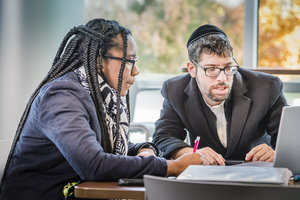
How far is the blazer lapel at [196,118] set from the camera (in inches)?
99.0

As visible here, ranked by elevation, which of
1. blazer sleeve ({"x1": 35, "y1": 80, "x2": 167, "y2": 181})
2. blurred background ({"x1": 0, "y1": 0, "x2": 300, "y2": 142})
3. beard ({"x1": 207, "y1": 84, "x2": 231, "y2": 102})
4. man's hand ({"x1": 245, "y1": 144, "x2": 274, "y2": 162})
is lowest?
man's hand ({"x1": 245, "y1": 144, "x2": 274, "y2": 162})

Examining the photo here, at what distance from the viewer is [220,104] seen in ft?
8.35

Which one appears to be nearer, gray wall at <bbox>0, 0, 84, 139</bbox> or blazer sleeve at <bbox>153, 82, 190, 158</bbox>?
blazer sleeve at <bbox>153, 82, 190, 158</bbox>

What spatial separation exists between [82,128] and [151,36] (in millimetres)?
3688

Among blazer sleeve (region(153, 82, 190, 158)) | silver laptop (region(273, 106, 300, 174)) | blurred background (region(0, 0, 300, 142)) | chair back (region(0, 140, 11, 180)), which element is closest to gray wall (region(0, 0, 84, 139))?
blurred background (region(0, 0, 300, 142))

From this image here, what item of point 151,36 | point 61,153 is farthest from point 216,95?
point 151,36

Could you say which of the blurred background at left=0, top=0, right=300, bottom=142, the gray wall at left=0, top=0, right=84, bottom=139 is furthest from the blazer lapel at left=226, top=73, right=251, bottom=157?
the gray wall at left=0, top=0, right=84, bottom=139

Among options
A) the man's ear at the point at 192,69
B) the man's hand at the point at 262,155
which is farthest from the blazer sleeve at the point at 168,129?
the man's hand at the point at 262,155

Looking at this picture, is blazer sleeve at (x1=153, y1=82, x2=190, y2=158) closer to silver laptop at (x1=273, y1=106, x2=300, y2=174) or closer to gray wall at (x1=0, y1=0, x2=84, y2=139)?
silver laptop at (x1=273, y1=106, x2=300, y2=174)

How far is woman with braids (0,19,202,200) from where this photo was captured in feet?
5.24

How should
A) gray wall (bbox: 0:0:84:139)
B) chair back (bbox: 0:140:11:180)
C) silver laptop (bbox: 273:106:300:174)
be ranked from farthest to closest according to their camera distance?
gray wall (bbox: 0:0:84:139), chair back (bbox: 0:140:11:180), silver laptop (bbox: 273:106:300:174)

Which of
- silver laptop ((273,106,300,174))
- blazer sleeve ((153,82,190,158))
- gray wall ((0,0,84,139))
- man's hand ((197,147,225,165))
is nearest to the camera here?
silver laptop ((273,106,300,174))

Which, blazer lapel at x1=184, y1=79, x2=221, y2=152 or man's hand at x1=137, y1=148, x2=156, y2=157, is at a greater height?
blazer lapel at x1=184, y1=79, x2=221, y2=152

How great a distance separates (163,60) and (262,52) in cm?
134
